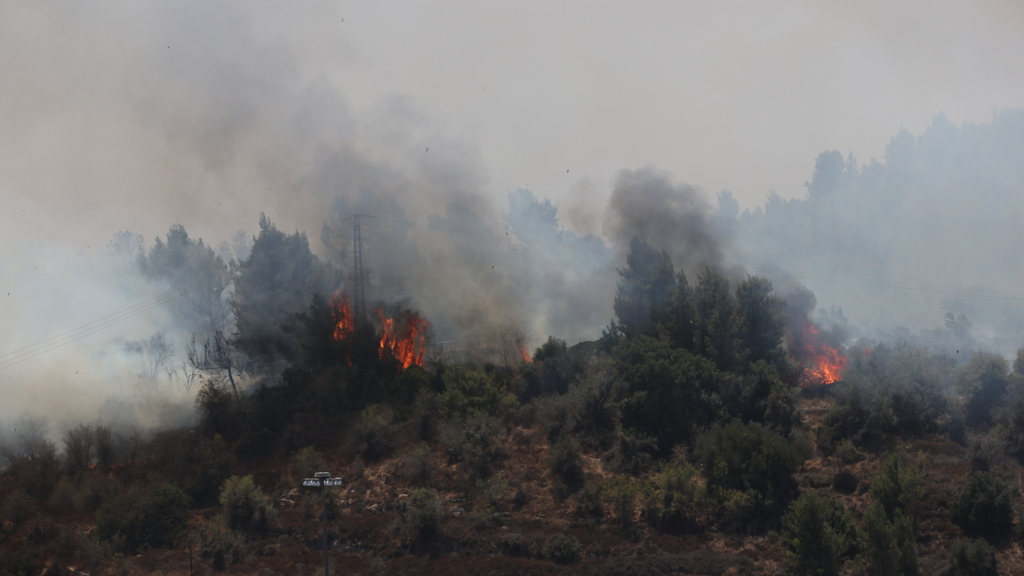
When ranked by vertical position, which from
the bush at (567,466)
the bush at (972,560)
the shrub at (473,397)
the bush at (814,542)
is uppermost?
the shrub at (473,397)

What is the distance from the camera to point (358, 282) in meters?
85.4

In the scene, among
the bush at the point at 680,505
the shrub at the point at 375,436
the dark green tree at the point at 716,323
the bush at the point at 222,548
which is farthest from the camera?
the dark green tree at the point at 716,323

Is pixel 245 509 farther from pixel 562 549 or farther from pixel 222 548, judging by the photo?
pixel 562 549

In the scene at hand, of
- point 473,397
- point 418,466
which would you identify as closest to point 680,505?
point 418,466

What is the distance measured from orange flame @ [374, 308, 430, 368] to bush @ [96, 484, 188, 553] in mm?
31017

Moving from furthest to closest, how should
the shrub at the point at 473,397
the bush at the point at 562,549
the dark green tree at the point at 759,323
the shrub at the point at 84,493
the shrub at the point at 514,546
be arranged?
1. the dark green tree at the point at 759,323
2. the shrub at the point at 473,397
3. the shrub at the point at 84,493
4. the shrub at the point at 514,546
5. the bush at the point at 562,549

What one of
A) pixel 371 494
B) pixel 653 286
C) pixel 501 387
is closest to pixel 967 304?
pixel 653 286

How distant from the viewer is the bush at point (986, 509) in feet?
137

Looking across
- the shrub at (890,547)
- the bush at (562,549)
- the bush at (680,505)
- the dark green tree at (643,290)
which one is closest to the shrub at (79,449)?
the bush at (562,549)

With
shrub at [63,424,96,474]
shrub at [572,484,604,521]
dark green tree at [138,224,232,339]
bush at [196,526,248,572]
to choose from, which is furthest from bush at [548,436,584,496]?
dark green tree at [138,224,232,339]

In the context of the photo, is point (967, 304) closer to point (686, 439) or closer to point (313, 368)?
point (686, 439)

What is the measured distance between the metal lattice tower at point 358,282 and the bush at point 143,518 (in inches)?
1134

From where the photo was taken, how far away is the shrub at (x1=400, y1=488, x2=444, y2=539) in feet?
162

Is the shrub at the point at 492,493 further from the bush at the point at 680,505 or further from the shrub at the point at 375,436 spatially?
the shrub at the point at 375,436
